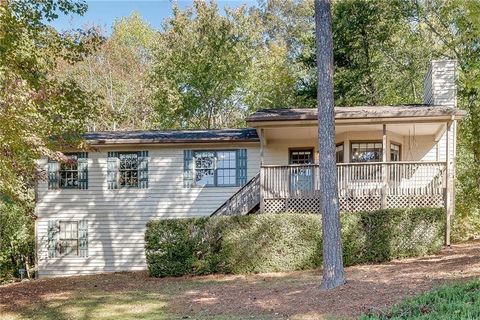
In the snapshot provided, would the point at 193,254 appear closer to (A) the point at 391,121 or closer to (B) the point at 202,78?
(A) the point at 391,121

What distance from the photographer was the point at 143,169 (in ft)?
50.5

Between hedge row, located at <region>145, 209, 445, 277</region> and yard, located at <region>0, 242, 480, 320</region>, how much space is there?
1.49ft

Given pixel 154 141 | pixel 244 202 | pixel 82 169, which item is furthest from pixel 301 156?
pixel 82 169

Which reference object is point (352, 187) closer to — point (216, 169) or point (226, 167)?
point (226, 167)

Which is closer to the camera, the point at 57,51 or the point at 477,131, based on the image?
the point at 57,51

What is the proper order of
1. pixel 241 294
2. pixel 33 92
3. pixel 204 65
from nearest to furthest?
pixel 241 294 → pixel 33 92 → pixel 204 65

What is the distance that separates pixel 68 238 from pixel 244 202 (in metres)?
6.52

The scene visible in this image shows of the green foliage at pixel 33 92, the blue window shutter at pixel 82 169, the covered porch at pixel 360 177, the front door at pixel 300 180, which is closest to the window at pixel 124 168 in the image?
the blue window shutter at pixel 82 169

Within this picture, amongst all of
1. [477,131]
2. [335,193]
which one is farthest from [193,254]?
[477,131]

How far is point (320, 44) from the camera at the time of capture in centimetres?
884

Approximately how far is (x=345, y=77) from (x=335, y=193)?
569 inches

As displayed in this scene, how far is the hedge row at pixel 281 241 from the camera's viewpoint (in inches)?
471

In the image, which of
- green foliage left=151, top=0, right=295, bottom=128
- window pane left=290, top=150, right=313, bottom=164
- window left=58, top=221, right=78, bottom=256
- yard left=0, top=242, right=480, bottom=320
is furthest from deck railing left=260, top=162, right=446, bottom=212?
green foliage left=151, top=0, right=295, bottom=128

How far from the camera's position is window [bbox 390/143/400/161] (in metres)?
14.9
